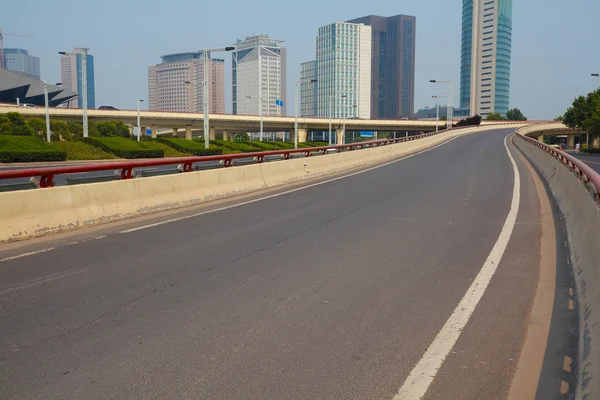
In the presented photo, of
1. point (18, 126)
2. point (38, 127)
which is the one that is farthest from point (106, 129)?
point (18, 126)

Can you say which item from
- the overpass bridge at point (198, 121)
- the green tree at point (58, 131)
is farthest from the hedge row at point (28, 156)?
the overpass bridge at point (198, 121)

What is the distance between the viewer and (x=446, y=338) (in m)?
5.29

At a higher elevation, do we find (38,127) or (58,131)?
(38,127)

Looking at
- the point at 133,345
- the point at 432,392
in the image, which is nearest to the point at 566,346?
the point at 432,392

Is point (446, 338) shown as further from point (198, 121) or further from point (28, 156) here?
point (198, 121)

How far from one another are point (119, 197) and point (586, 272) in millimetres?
9535

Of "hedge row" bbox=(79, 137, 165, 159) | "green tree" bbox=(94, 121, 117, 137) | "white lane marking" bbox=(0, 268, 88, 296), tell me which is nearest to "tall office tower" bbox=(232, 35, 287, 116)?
"green tree" bbox=(94, 121, 117, 137)

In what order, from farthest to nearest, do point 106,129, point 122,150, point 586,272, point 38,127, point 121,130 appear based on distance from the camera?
point 121,130 → point 106,129 → point 38,127 → point 122,150 → point 586,272

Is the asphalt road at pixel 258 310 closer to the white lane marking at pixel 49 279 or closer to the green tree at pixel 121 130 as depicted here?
the white lane marking at pixel 49 279

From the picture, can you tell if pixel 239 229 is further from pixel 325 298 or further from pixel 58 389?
pixel 58 389

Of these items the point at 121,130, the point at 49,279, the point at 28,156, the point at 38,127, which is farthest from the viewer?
the point at 121,130

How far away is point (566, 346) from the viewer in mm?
Result: 5133

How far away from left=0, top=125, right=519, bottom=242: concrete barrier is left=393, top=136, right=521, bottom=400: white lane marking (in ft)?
25.0

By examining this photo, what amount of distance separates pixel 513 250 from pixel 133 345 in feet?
21.3
